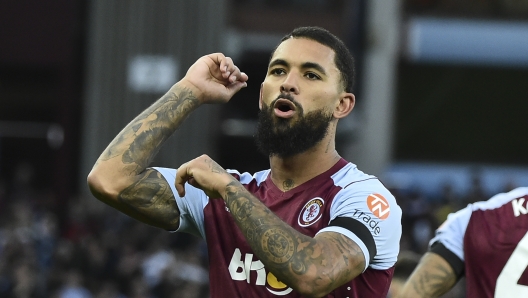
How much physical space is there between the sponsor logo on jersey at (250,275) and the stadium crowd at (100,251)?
7.40 meters

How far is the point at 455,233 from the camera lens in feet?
16.5

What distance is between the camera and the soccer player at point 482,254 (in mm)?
4793

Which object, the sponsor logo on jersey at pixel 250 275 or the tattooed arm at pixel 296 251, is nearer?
the tattooed arm at pixel 296 251

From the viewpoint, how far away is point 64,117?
1973 centimetres

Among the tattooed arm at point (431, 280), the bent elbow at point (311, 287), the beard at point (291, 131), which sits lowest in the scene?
the tattooed arm at point (431, 280)

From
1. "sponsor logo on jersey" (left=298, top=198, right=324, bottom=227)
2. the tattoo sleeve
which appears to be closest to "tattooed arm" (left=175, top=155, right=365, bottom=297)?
the tattoo sleeve

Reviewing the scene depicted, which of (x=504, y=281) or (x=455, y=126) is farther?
(x=455, y=126)

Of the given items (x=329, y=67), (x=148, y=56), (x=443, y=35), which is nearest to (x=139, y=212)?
(x=329, y=67)

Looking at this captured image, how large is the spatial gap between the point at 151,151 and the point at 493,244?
5.90 ft

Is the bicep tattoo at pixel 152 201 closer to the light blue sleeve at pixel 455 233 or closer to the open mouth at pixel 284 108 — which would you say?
the open mouth at pixel 284 108

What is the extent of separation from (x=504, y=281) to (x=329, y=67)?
149 cm

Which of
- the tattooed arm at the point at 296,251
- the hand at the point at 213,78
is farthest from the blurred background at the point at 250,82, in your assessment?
the tattooed arm at the point at 296,251

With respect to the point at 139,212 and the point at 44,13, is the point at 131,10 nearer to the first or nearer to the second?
the point at 44,13

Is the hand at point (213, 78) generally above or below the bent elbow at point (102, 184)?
above
